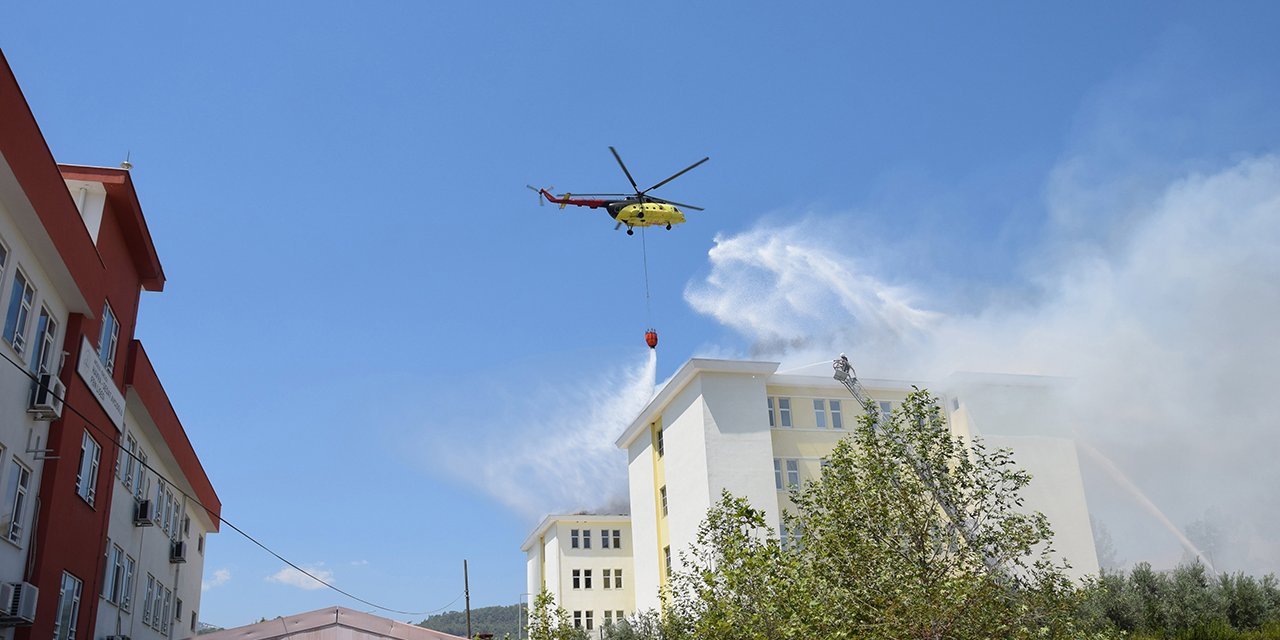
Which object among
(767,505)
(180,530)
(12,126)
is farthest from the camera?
(767,505)

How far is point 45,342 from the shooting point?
854 inches

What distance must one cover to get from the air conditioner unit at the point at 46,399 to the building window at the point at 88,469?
295 cm

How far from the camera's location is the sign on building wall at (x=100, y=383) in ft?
76.3

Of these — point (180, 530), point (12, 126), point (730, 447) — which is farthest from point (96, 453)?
point (730, 447)

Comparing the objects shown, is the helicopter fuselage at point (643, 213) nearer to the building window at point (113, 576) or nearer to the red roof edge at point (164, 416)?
the red roof edge at point (164, 416)

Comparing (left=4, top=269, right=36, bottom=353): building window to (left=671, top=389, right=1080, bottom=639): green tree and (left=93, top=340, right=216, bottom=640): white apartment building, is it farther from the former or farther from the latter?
(left=671, top=389, right=1080, bottom=639): green tree

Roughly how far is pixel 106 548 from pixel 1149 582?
38.3m

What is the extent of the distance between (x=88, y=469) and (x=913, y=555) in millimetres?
20289

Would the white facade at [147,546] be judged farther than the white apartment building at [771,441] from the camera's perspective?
No

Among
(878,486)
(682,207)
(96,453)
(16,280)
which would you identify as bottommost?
(878,486)

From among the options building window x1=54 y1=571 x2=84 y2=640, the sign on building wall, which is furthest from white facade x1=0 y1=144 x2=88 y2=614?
building window x1=54 y1=571 x2=84 y2=640

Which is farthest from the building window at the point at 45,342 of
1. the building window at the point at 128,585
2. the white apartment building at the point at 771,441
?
the white apartment building at the point at 771,441

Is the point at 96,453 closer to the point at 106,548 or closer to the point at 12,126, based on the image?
the point at 106,548

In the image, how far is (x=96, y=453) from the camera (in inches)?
1001
